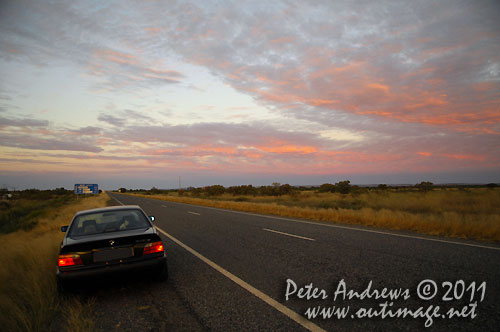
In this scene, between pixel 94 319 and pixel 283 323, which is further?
pixel 94 319

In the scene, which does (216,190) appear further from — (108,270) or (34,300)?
(108,270)

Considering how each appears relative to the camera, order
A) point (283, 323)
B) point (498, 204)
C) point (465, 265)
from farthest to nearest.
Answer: point (498, 204) < point (465, 265) < point (283, 323)

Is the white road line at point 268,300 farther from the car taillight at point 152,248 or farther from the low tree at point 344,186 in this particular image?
the low tree at point 344,186

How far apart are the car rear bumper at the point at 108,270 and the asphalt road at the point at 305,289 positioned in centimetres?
49

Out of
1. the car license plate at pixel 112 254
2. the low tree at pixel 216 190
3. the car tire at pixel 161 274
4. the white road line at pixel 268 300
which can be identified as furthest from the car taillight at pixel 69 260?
the low tree at pixel 216 190

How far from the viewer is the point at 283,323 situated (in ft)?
10.3

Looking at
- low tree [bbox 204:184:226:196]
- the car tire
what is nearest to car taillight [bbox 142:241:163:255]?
the car tire

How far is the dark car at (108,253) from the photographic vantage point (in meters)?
3.85

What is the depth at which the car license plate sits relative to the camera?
3.95 meters

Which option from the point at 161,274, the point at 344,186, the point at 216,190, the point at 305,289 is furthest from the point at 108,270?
the point at 216,190

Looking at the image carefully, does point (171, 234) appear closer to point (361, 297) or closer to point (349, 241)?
point (349, 241)

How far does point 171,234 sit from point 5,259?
4.61 metres

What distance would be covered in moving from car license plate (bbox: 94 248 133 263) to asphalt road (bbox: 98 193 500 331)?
0.69 m

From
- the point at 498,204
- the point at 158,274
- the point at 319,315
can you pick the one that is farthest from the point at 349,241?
the point at 498,204
